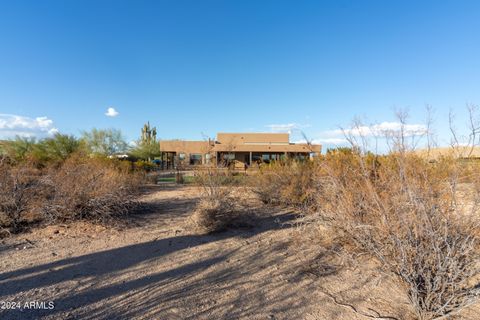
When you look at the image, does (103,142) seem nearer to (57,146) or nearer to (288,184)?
(57,146)

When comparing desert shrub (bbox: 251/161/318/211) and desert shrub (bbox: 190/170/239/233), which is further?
desert shrub (bbox: 251/161/318/211)

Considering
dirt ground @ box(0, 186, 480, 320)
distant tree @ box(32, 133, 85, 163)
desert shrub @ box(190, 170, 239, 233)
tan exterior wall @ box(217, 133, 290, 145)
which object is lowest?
dirt ground @ box(0, 186, 480, 320)

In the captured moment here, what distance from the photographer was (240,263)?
14.4 ft

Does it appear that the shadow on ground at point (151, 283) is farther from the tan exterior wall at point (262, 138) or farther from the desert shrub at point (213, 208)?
the tan exterior wall at point (262, 138)

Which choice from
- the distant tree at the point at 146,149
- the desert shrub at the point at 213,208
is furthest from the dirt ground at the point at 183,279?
the distant tree at the point at 146,149

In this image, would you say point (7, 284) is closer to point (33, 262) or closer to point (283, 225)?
point (33, 262)

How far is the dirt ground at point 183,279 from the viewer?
9.85ft

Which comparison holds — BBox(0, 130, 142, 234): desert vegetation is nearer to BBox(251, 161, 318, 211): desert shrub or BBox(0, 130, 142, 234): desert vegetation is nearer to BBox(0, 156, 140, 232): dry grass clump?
BBox(0, 156, 140, 232): dry grass clump

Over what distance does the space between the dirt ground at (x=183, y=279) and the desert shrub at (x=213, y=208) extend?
280 mm

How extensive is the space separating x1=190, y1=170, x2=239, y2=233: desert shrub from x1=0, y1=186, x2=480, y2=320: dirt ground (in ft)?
0.92

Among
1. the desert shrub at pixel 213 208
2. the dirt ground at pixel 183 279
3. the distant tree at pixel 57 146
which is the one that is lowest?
the dirt ground at pixel 183 279

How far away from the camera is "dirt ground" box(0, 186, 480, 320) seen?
3.00 m

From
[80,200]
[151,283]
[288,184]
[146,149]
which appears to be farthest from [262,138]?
[151,283]

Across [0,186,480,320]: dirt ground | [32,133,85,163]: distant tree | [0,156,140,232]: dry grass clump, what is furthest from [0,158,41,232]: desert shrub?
[32,133,85,163]: distant tree
